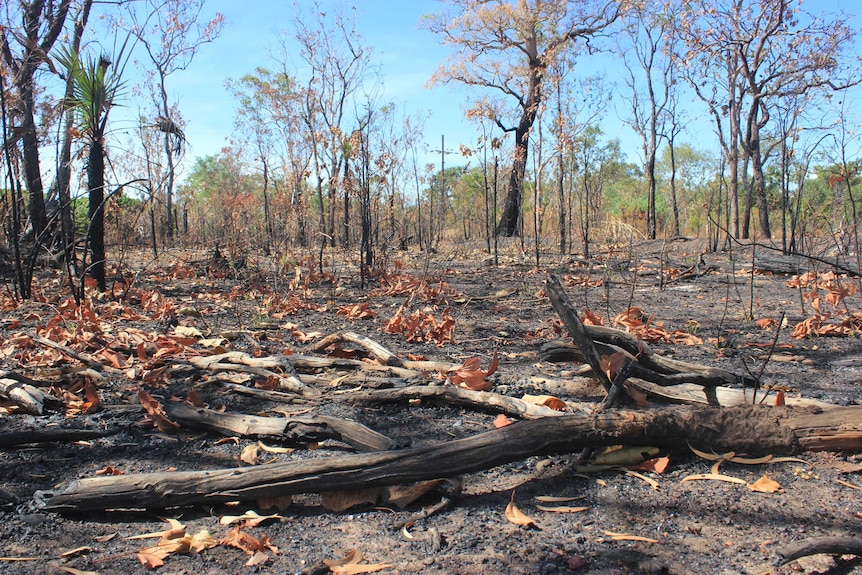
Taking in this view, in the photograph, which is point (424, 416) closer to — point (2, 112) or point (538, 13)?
point (2, 112)

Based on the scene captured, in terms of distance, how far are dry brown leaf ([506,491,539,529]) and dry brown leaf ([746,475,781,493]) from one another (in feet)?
2.16

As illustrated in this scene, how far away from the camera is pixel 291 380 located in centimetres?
284

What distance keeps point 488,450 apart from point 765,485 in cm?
79

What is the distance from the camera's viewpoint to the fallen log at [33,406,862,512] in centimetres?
174

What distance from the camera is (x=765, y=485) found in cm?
171

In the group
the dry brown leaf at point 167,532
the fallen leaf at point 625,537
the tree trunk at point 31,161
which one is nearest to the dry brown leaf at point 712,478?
the fallen leaf at point 625,537

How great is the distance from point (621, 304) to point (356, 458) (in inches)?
169

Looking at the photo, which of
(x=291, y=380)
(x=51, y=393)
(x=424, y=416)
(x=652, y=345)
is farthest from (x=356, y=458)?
(x=652, y=345)

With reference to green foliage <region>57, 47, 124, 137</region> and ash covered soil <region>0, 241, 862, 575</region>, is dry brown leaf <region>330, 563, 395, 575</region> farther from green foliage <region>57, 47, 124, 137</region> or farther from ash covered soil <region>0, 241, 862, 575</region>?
green foliage <region>57, 47, 124, 137</region>

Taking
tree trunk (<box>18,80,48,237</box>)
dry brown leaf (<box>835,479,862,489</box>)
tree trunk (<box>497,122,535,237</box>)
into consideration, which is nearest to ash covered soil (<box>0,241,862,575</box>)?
dry brown leaf (<box>835,479,862,489</box>)

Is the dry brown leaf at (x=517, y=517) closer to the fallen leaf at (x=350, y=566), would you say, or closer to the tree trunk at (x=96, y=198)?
the fallen leaf at (x=350, y=566)

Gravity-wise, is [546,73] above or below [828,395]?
above

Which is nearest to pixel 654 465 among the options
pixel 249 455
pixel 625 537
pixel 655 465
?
pixel 655 465

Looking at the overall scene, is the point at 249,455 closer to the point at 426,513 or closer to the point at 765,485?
the point at 426,513
